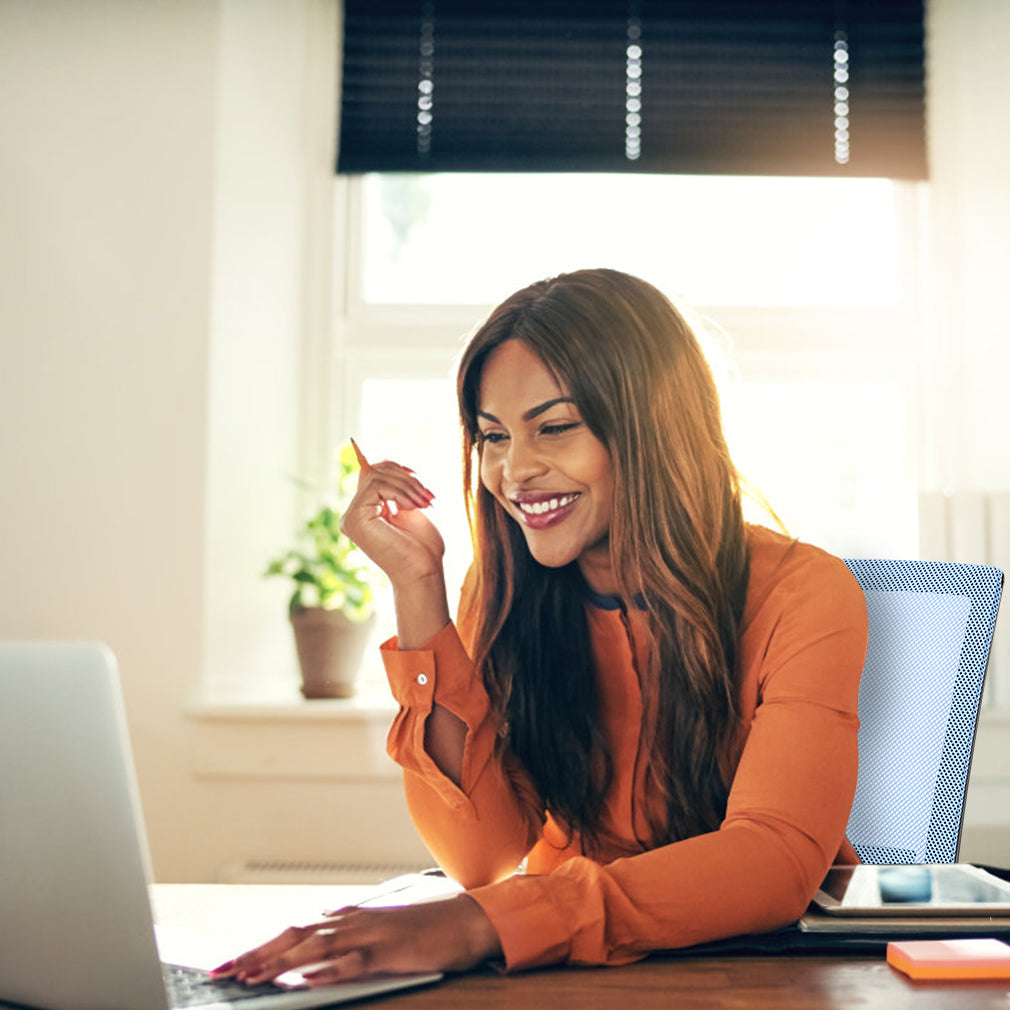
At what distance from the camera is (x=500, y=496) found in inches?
53.1

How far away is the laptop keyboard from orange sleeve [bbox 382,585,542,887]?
0.46 m

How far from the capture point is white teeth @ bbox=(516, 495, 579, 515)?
4.24 feet

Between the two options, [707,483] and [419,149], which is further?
[419,149]

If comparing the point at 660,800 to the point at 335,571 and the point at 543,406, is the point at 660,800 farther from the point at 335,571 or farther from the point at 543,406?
the point at 335,571

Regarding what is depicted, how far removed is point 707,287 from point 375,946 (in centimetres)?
225

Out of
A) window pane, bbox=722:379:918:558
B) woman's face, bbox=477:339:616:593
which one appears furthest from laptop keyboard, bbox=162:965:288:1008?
window pane, bbox=722:379:918:558

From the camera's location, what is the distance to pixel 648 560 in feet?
4.01

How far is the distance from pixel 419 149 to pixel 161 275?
72cm

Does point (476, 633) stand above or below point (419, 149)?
below

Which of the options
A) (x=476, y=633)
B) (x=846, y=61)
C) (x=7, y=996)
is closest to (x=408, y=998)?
(x=7, y=996)

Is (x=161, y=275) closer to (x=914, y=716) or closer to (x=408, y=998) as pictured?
(x=914, y=716)

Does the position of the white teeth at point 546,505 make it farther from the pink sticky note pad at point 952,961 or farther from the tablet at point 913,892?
the pink sticky note pad at point 952,961

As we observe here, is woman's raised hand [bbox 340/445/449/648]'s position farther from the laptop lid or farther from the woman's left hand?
the laptop lid

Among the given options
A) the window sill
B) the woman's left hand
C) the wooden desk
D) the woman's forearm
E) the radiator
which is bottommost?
the radiator
